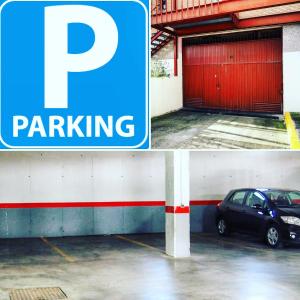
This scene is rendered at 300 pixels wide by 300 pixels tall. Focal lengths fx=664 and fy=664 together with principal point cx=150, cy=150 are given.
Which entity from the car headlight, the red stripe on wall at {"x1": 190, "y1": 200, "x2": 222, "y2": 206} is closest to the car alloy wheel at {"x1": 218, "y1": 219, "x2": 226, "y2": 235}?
the red stripe on wall at {"x1": 190, "y1": 200, "x2": 222, "y2": 206}

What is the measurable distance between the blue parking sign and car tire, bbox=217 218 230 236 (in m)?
7.78

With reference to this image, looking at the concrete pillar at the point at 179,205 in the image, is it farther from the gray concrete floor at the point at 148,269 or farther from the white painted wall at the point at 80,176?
the white painted wall at the point at 80,176

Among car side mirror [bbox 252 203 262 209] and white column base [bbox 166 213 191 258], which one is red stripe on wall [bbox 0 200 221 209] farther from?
white column base [bbox 166 213 191 258]

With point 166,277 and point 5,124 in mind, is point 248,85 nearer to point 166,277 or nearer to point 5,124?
point 166,277

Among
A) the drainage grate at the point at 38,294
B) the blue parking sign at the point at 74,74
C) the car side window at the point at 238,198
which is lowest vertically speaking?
the drainage grate at the point at 38,294

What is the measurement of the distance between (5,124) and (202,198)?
9363 millimetres

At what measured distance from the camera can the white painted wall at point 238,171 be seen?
1700 centimetres

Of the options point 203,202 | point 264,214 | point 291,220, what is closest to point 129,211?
point 203,202

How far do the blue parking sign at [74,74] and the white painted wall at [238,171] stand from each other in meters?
8.52

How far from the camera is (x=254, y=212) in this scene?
1447 centimetres

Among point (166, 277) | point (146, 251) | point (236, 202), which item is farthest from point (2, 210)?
point (166, 277)

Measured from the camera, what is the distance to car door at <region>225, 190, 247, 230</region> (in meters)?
15.0

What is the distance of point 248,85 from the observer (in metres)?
13.2

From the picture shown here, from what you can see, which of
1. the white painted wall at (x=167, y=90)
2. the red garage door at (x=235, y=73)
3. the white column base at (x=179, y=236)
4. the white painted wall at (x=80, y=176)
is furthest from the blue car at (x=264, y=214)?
the white painted wall at (x=167, y=90)
